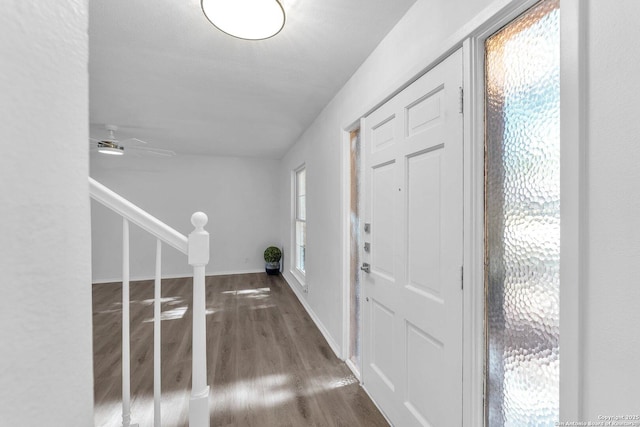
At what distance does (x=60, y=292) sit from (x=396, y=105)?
1.60 metres

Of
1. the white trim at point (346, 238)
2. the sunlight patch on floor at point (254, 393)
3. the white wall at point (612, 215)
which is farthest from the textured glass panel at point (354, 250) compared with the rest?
the white wall at point (612, 215)

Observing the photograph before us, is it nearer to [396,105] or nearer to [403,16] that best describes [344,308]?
[396,105]

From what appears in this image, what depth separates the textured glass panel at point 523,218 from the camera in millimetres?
875

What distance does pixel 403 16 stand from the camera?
148 centimetres

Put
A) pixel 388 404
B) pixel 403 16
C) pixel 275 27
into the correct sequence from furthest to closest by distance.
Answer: pixel 388 404 → pixel 403 16 → pixel 275 27

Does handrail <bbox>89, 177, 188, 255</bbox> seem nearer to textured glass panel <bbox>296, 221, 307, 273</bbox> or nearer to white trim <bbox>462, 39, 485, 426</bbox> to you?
white trim <bbox>462, 39, 485, 426</bbox>

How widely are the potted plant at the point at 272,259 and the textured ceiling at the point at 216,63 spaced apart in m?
2.59

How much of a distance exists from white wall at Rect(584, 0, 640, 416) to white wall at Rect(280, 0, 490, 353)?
51 cm

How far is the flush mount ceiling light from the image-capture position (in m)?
1.20

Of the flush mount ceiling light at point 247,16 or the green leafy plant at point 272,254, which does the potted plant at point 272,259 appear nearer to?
the green leafy plant at point 272,254

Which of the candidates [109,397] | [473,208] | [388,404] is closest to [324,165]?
[473,208]

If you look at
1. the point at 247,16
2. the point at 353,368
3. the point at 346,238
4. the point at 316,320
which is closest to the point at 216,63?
the point at 247,16

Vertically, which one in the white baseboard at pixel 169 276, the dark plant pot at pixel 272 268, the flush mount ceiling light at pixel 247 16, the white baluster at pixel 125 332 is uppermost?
the flush mount ceiling light at pixel 247 16

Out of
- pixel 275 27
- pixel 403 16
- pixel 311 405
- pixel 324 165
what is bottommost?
pixel 311 405
